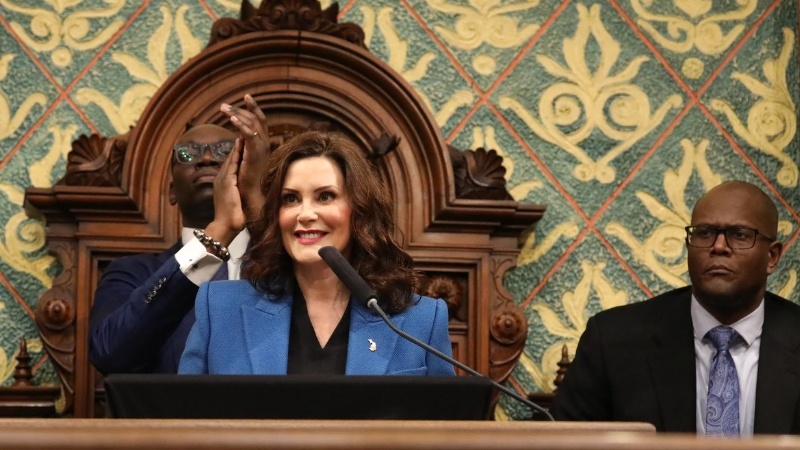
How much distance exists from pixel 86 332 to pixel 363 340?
137cm

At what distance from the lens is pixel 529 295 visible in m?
4.10

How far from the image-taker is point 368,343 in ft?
8.86

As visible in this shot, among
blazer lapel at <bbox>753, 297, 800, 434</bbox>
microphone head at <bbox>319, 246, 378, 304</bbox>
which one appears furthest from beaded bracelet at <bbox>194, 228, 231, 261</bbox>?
blazer lapel at <bbox>753, 297, 800, 434</bbox>

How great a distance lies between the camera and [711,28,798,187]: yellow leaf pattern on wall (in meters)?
4.25

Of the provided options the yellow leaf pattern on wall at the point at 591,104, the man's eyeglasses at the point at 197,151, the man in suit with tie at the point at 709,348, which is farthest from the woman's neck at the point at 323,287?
the yellow leaf pattern on wall at the point at 591,104

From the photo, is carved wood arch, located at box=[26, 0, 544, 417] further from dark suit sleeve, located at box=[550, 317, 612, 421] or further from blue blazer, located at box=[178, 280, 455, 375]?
blue blazer, located at box=[178, 280, 455, 375]

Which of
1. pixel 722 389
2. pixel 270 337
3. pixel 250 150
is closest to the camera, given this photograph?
pixel 270 337

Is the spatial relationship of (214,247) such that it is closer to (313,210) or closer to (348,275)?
(313,210)

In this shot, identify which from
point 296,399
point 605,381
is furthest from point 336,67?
point 296,399

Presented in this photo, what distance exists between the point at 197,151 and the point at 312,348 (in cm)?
104

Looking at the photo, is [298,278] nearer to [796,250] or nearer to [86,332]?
[86,332]

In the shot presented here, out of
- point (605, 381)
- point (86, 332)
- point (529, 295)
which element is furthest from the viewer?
point (529, 295)

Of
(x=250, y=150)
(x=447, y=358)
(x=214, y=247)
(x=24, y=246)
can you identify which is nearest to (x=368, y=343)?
→ (x=447, y=358)

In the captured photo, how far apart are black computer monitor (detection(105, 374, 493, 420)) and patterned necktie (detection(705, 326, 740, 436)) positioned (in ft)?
4.94
